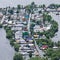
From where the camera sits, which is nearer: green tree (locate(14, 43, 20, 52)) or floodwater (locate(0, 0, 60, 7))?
green tree (locate(14, 43, 20, 52))

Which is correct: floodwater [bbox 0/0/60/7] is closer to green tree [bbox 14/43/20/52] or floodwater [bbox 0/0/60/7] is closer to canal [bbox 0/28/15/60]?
canal [bbox 0/28/15/60]

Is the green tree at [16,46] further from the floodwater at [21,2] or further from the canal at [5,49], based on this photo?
the floodwater at [21,2]

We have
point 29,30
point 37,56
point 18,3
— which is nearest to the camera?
point 37,56

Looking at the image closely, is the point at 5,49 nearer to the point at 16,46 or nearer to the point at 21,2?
the point at 16,46

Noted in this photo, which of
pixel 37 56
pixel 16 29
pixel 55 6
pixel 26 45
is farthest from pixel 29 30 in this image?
pixel 55 6

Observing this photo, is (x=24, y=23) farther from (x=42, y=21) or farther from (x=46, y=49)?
(x=46, y=49)

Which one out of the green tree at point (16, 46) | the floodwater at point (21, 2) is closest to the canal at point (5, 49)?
the green tree at point (16, 46)

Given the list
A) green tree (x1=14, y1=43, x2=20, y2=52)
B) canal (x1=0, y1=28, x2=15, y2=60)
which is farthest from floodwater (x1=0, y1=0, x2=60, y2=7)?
green tree (x1=14, y1=43, x2=20, y2=52)

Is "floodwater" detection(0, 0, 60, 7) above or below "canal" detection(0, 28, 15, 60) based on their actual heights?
above
